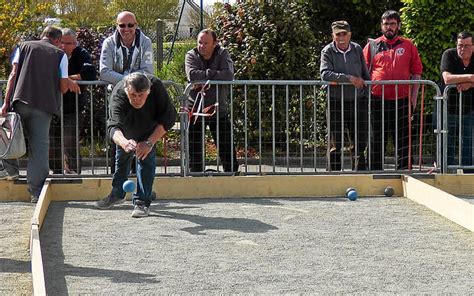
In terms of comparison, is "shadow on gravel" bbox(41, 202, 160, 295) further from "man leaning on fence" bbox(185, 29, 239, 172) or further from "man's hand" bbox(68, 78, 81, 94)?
"man leaning on fence" bbox(185, 29, 239, 172)

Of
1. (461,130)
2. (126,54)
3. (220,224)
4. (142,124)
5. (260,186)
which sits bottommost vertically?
(220,224)

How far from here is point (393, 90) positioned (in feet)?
37.0

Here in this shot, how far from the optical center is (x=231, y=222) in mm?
8938

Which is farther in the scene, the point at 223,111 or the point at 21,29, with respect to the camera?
the point at 21,29

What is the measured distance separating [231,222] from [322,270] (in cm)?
212

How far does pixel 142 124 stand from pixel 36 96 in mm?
1456

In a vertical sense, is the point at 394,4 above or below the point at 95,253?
above

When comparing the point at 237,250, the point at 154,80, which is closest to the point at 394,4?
the point at 154,80

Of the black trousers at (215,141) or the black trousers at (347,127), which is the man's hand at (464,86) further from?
the black trousers at (215,141)

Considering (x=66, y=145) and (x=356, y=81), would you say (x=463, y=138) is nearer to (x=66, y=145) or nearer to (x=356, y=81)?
(x=356, y=81)

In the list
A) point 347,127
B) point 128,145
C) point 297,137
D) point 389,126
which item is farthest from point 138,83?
point 297,137

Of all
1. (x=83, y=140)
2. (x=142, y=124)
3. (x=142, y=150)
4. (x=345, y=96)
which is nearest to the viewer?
(x=142, y=150)

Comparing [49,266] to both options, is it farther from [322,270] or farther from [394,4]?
[394,4]

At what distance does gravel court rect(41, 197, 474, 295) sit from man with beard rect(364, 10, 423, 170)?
4.37 feet
